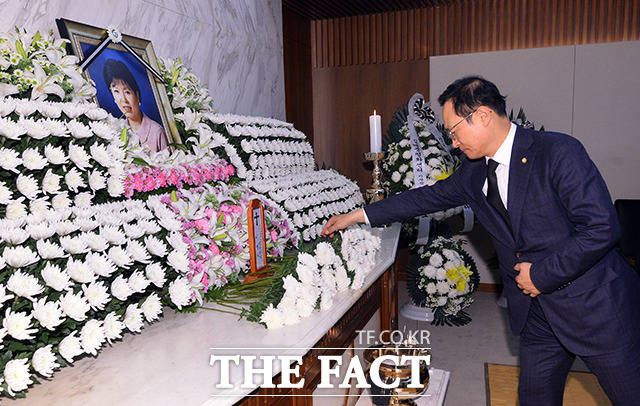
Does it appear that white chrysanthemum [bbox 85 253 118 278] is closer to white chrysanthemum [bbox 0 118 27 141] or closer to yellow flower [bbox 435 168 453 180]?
white chrysanthemum [bbox 0 118 27 141]

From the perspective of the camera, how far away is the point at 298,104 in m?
6.28

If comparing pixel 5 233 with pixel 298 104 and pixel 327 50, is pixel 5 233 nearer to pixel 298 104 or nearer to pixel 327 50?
pixel 298 104

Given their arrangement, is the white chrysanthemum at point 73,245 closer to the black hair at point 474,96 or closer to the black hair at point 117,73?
the black hair at point 117,73

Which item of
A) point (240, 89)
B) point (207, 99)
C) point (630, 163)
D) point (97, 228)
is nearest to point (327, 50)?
point (240, 89)

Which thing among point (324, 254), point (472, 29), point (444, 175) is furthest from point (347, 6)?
point (324, 254)

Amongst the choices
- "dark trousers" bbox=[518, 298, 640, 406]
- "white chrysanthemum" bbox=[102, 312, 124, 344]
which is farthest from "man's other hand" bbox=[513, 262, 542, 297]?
"white chrysanthemum" bbox=[102, 312, 124, 344]

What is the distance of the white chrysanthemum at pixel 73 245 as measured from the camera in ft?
4.43

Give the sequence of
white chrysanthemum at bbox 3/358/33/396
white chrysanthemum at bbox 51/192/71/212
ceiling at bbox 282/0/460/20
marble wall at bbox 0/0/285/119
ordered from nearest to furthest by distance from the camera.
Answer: white chrysanthemum at bbox 3/358/33/396
white chrysanthemum at bbox 51/192/71/212
marble wall at bbox 0/0/285/119
ceiling at bbox 282/0/460/20

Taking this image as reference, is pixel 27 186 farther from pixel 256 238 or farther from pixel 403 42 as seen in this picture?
pixel 403 42

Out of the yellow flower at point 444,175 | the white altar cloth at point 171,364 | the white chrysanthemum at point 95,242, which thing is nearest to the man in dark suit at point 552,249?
the white altar cloth at point 171,364

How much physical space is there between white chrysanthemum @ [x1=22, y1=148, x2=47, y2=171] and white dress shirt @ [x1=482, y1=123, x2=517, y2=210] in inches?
69.2

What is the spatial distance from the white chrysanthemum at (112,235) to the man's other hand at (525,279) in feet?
5.11

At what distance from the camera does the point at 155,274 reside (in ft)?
5.13

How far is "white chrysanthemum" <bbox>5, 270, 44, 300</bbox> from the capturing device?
1173 millimetres
